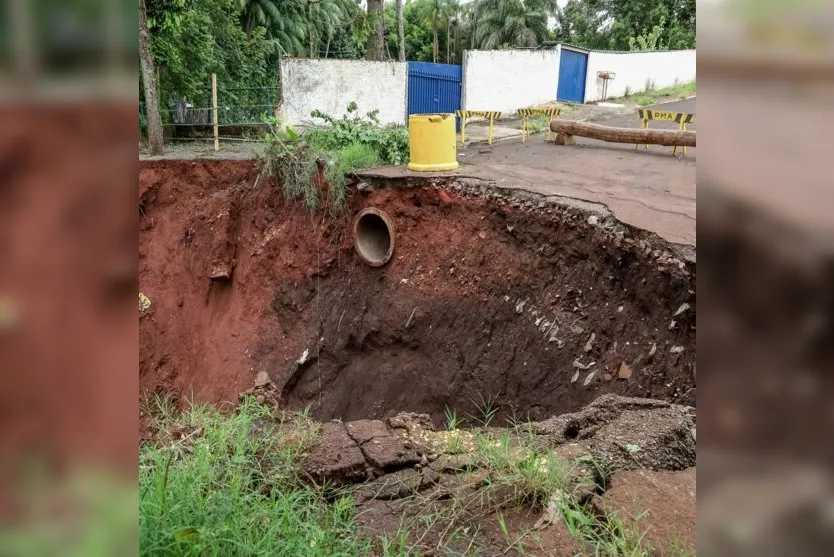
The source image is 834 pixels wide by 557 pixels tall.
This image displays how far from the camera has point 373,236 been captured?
7047 millimetres

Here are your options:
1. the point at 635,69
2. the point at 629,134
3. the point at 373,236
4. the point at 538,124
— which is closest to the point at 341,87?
the point at 538,124

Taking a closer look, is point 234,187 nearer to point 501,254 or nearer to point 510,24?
point 501,254

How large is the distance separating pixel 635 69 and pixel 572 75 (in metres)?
3.70

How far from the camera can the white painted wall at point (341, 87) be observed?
1084cm

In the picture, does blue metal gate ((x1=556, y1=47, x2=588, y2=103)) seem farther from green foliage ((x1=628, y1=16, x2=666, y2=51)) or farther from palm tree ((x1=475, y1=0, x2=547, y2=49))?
palm tree ((x1=475, y1=0, x2=547, y2=49))

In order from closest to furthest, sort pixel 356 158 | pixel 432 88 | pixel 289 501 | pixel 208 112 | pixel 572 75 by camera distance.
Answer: pixel 289 501
pixel 356 158
pixel 208 112
pixel 432 88
pixel 572 75

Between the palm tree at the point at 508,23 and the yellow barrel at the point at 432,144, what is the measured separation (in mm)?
27136

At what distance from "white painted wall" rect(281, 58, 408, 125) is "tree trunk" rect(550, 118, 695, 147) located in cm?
401

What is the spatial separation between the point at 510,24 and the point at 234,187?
27.6 meters

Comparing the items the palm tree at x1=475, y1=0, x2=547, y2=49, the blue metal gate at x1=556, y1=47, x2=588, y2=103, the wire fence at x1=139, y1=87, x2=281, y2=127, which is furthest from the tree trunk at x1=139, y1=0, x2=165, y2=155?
the palm tree at x1=475, y1=0, x2=547, y2=49

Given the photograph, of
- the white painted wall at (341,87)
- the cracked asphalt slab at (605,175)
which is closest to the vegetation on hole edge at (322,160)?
the cracked asphalt slab at (605,175)

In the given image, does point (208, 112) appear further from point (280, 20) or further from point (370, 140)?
point (280, 20)

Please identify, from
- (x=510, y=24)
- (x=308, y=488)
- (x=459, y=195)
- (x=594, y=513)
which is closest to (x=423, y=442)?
(x=308, y=488)
